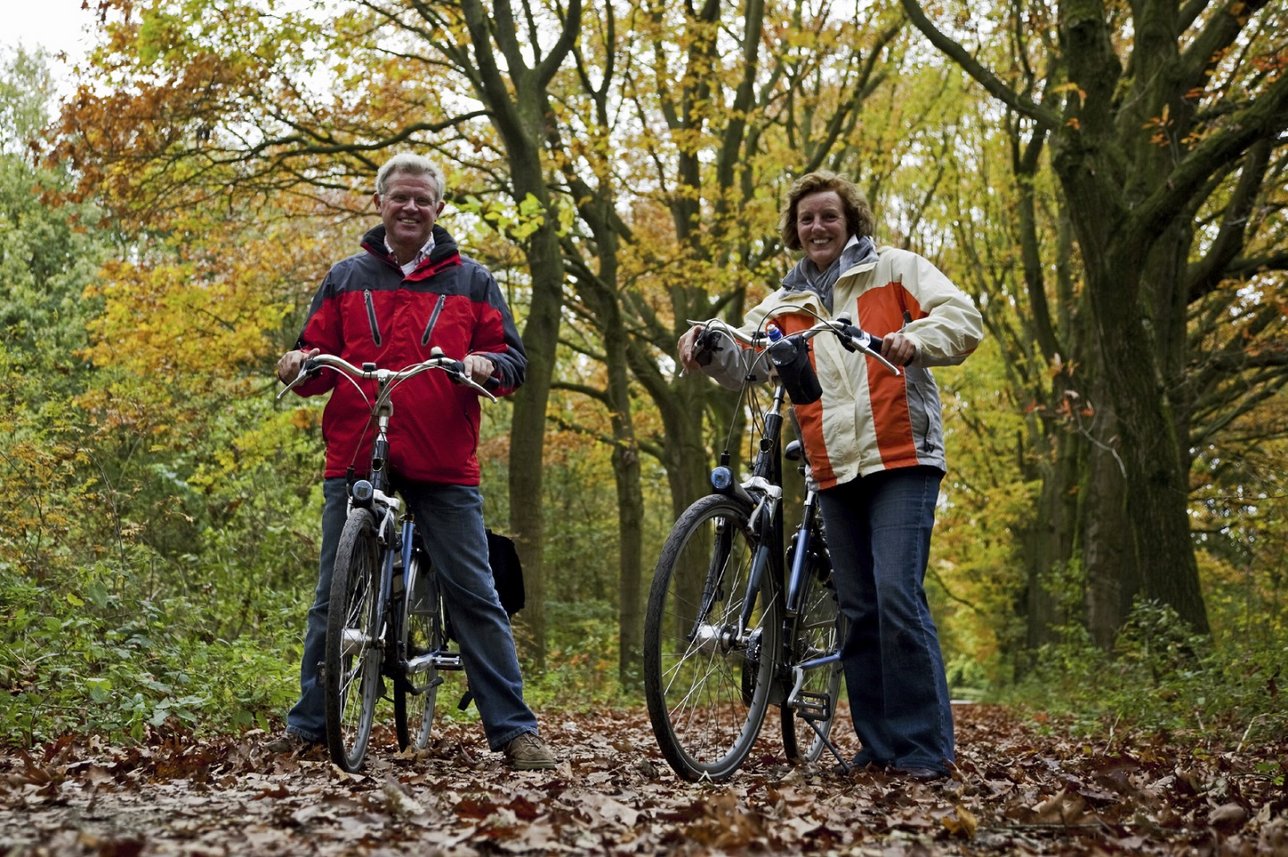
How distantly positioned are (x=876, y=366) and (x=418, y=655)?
2246 mm

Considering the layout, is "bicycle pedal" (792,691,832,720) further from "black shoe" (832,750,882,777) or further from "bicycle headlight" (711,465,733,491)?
"bicycle headlight" (711,465,733,491)

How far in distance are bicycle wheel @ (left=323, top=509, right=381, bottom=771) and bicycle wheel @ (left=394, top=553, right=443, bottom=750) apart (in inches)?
9.0

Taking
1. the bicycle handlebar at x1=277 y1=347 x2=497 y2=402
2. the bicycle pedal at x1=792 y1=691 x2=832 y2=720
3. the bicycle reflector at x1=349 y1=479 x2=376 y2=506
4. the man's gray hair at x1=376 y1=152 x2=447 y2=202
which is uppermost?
the man's gray hair at x1=376 y1=152 x2=447 y2=202

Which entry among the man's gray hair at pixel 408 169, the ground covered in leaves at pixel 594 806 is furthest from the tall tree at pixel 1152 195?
the man's gray hair at pixel 408 169

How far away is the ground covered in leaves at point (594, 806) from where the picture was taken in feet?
11.1

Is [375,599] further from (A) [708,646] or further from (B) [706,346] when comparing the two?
(B) [706,346]

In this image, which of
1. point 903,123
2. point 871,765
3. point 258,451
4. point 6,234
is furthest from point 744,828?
point 6,234

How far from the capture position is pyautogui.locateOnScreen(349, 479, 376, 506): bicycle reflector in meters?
4.97

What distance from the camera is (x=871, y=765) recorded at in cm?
551

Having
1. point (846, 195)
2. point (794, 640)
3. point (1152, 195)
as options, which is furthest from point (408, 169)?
point (1152, 195)

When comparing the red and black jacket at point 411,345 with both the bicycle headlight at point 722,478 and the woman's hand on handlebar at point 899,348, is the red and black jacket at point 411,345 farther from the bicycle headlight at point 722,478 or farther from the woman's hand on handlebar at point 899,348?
the woman's hand on handlebar at point 899,348

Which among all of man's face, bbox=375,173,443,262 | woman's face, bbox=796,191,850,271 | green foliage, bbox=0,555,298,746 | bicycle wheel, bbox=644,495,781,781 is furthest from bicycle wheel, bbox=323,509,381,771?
woman's face, bbox=796,191,850,271

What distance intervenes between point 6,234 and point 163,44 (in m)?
13.0

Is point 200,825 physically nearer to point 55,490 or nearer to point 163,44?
point 55,490
